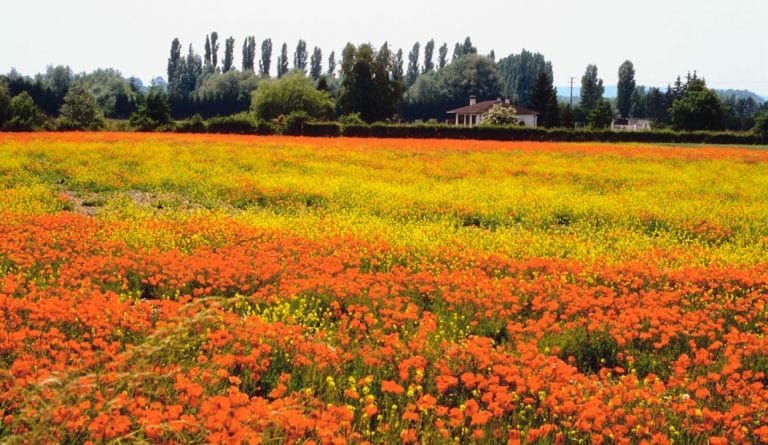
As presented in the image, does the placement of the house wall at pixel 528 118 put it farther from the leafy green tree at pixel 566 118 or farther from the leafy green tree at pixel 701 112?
the leafy green tree at pixel 701 112

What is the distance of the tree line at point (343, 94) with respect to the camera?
73.6 meters

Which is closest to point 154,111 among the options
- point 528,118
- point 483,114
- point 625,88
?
point 483,114

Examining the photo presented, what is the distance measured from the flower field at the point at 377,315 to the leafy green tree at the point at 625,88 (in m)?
156

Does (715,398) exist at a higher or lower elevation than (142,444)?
lower

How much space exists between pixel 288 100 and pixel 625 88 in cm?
12119

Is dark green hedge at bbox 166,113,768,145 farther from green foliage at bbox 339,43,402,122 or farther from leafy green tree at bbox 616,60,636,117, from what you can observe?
leafy green tree at bbox 616,60,636,117

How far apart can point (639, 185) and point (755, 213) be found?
622 centimetres

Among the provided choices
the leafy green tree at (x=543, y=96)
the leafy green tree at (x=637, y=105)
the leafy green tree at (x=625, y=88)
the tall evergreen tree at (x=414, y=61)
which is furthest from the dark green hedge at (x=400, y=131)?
the tall evergreen tree at (x=414, y=61)

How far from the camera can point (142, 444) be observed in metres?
3.18

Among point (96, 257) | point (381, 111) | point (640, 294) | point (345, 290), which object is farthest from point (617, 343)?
point (381, 111)

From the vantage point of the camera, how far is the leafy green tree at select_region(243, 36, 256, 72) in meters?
181

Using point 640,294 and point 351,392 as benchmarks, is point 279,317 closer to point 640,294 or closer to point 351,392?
point 351,392

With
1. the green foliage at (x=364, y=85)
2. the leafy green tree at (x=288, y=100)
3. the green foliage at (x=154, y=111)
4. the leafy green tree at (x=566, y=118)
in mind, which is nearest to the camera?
the green foliage at (x=154, y=111)

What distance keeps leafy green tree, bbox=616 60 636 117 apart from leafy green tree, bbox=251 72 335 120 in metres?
114
